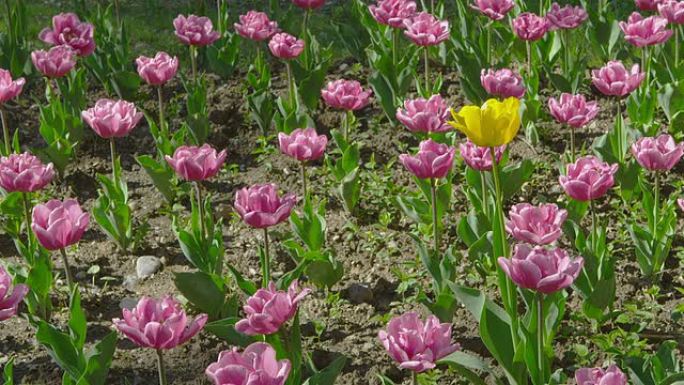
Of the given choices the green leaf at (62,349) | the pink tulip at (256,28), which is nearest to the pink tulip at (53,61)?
the pink tulip at (256,28)

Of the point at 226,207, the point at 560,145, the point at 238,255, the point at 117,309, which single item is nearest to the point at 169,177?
the point at 226,207

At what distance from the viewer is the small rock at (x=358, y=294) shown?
3566 millimetres

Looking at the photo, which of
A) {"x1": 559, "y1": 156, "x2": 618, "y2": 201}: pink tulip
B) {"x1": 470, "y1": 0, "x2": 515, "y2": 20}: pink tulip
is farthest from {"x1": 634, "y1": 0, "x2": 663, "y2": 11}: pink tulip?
{"x1": 559, "y1": 156, "x2": 618, "y2": 201}: pink tulip

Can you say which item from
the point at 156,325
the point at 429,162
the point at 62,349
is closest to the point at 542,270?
the point at 429,162

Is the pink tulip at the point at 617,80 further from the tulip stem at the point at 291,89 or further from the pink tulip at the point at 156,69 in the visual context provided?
the pink tulip at the point at 156,69

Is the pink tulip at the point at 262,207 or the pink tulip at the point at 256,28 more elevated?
the pink tulip at the point at 262,207

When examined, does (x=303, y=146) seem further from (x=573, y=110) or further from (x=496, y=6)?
(x=496, y=6)

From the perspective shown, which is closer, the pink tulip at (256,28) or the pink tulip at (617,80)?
the pink tulip at (617,80)

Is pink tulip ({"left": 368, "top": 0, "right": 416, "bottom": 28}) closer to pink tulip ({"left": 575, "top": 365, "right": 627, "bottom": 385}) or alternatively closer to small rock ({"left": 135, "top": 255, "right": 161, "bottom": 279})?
small rock ({"left": 135, "top": 255, "right": 161, "bottom": 279})

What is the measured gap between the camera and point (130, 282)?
3721mm

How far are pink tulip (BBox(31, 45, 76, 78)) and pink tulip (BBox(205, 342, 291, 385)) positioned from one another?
7.21 feet

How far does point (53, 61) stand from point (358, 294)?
5.08 ft

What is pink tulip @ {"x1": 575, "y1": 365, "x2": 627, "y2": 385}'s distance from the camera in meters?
2.31


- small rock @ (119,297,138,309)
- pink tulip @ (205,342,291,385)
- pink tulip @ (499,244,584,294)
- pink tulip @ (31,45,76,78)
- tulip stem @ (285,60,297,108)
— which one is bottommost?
small rock @ (119,297,138,309)
